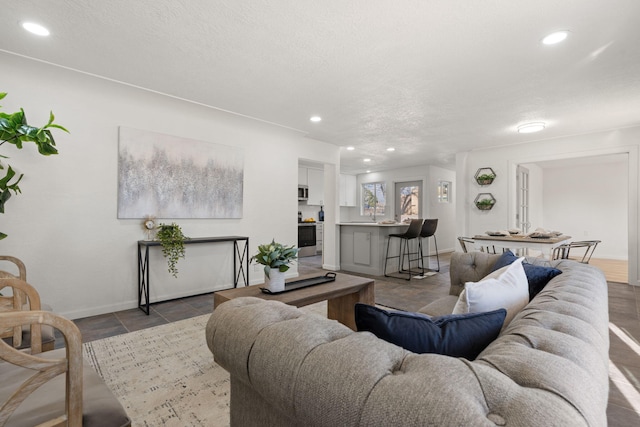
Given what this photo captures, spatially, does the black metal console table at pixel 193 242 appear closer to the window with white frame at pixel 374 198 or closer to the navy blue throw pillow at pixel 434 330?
the navy blue throw pillow at pixel 434 330

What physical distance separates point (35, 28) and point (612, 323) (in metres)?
5.56

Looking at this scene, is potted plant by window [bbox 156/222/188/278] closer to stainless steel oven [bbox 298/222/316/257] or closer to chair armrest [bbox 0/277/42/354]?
chair armrest [bbox 0/277/42/354]

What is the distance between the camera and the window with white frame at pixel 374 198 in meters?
8.98

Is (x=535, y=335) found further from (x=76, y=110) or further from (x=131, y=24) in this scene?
(x=76, y=110)

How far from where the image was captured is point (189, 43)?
241 centimetres

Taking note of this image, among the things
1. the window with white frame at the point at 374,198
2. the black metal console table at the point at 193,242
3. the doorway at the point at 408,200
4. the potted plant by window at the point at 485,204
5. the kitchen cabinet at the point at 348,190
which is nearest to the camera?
the black metal console table at the point at 193,242

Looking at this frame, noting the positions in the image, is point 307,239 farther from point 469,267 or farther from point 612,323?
point 612,323

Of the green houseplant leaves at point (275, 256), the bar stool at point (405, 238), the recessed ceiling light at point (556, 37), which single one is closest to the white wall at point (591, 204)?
the bar stool at point (405, 238)

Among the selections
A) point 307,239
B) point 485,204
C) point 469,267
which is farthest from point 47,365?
point 307,239

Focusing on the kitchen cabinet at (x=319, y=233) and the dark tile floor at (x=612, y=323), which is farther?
the kitchen cabinet at (x=319, y=233)

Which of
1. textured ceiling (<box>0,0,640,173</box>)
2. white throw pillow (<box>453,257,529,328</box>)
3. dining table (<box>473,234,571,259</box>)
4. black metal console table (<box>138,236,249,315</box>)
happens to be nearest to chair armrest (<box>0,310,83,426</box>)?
white throw pillow (<box>453,257,529,328</box>)

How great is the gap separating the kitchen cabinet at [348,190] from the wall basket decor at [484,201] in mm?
3914

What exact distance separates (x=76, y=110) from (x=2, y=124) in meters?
1.04

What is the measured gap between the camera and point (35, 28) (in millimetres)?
2232
